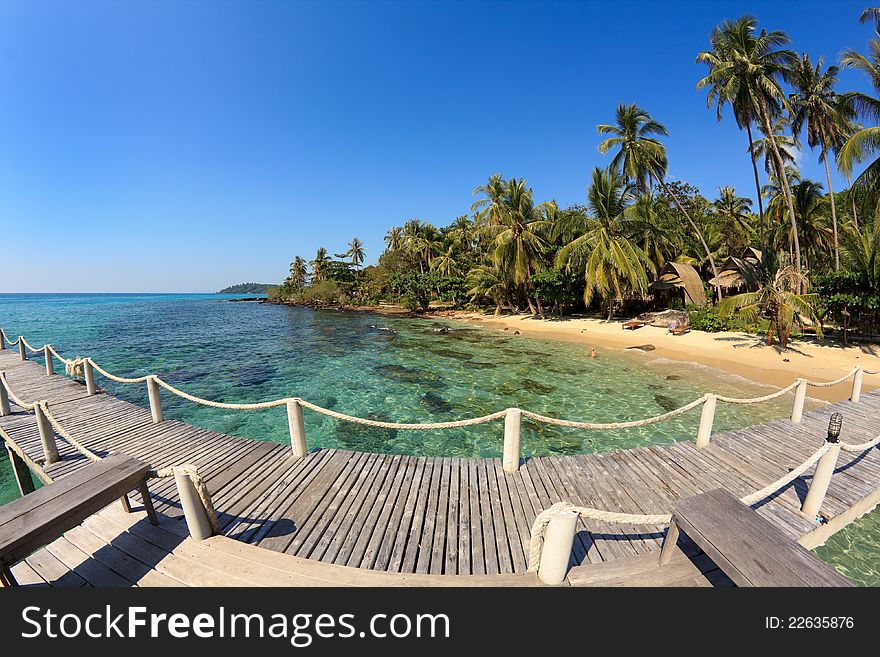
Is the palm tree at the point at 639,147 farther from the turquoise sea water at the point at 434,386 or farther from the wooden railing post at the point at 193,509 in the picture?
the wooden railing post at the point at 193,509

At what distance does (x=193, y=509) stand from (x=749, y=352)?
2332cm

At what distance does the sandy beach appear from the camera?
44.0ft

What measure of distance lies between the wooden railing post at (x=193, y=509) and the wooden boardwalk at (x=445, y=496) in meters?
0.15

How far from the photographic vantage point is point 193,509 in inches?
136

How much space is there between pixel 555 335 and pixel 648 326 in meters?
7.19

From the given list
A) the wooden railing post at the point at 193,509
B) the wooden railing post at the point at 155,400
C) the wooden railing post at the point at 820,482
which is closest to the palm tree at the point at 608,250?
the wooden railing post at the point at 820,482

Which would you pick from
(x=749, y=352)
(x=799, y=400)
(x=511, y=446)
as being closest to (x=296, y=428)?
(x=511, y=446)

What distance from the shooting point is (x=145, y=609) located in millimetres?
2576

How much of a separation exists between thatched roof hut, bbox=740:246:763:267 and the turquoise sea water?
18.6 metres

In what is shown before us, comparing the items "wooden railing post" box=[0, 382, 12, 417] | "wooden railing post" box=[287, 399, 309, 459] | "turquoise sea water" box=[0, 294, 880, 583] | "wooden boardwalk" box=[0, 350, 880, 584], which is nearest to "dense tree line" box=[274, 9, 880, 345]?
"turquoise sea water" box=[0, 294, 880, 583]

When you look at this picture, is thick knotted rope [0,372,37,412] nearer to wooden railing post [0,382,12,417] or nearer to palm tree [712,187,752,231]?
wooden railing post [0,382,12,417]

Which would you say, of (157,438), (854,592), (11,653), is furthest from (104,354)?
(854,592)

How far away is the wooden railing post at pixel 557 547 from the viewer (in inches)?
105

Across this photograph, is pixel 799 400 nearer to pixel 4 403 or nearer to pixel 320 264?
pixel 4 403
